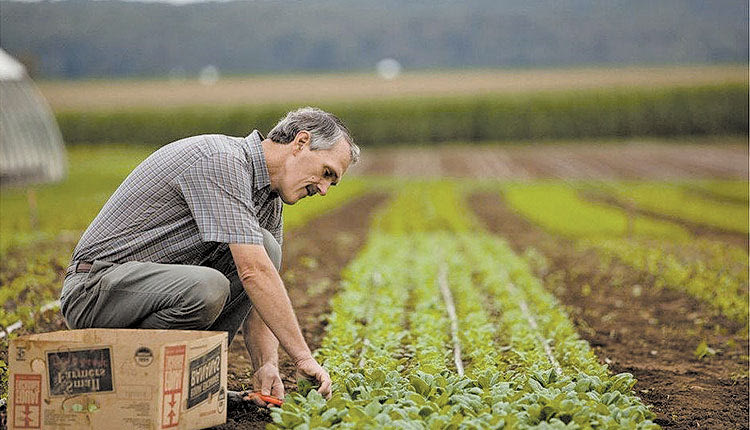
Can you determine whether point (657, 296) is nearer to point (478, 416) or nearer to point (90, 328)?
point (478, 416)

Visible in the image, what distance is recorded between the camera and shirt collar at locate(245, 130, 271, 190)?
402cm

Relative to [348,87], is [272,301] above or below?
above

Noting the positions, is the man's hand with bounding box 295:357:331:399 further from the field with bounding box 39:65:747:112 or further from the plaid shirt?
the field with bounding box 39:65:747:112

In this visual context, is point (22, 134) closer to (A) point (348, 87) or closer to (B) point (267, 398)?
(B) point (267, 398)

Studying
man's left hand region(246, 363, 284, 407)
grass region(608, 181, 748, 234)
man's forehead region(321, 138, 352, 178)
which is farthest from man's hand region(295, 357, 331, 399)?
grass region(608, 181, 748, 234)

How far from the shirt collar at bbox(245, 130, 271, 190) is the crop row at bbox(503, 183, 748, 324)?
15.5 feet

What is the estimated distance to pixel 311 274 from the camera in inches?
364

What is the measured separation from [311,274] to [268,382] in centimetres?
496

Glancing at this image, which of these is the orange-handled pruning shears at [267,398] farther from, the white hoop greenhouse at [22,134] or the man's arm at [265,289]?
the white hoop greenhouse at [22,134]

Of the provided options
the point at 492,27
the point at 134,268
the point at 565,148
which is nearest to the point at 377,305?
the point at 134,268

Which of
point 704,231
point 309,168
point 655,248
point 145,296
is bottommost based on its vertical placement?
point 704,231

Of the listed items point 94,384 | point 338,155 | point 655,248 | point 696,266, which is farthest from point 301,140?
point 655,248

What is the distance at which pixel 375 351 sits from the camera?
209 inches

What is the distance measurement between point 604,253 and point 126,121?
132 feet
